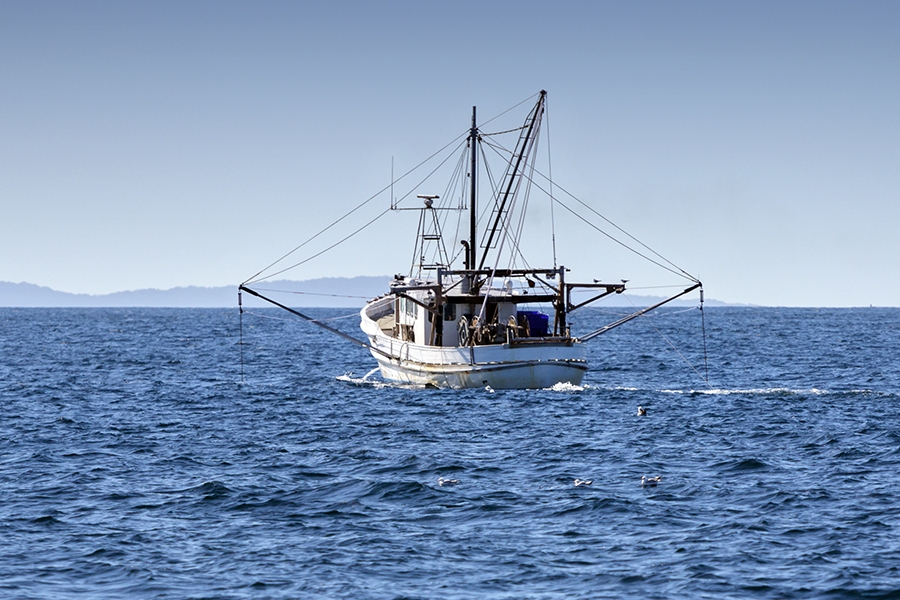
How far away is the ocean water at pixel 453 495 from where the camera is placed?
1861 cm

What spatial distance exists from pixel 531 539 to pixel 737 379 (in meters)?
38.5

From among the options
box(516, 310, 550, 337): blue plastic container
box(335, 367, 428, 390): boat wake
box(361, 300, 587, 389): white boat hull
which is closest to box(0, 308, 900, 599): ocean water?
box(361, 300, 587, 389): white boat hull

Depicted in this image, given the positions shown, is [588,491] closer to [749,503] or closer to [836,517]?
[749,503]

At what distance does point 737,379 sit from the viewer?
57.0 metres

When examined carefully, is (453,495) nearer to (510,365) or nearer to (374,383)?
(510,365)

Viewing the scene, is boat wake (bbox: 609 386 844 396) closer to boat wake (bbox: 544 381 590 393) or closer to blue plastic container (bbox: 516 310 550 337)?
boat wake (bbox: 544 381 590 393)

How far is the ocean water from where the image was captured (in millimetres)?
18609

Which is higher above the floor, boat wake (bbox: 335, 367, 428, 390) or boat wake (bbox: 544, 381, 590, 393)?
boat wake (bbox: 544, 381, 590, 393)

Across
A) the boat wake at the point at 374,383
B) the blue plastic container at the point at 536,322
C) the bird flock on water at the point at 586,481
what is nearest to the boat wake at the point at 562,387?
the blue plastic container at the point at 536,322

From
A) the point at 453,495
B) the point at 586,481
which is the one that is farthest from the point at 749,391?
the point at 453,495

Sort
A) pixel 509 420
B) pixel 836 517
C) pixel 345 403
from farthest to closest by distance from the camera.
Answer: pixel 345 403, pixel 509 420, pixel 836 517

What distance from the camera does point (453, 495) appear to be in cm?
2486

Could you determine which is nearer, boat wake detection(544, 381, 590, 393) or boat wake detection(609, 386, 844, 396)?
boat wake detection(544, 381, 590, 393)

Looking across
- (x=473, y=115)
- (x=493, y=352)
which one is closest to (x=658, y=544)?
(x=493, y=352)
